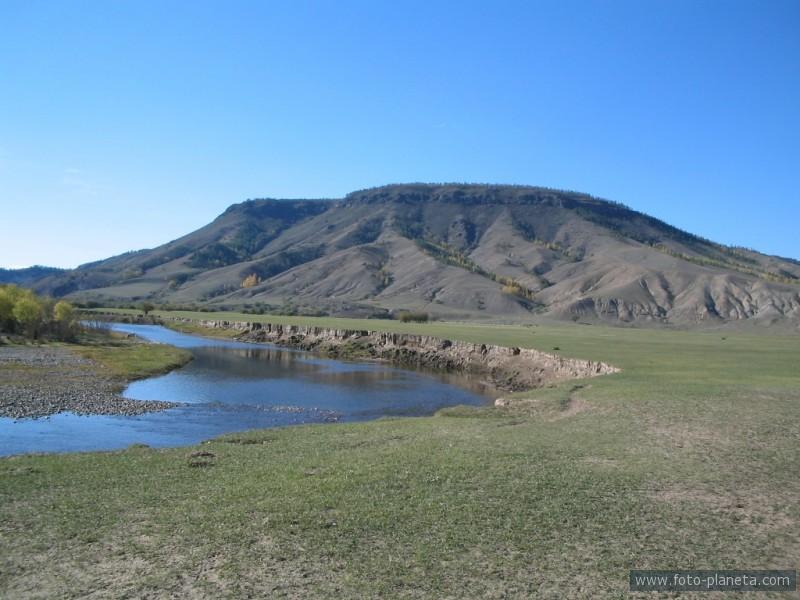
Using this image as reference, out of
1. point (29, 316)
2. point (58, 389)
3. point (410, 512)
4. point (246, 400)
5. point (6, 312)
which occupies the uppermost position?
point (6, 312)

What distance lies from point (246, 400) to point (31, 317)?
4828 cm

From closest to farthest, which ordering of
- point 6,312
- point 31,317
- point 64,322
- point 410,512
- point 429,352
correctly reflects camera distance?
point 410,512
point 31,317
point 429,352
point 6,312
point 64,322

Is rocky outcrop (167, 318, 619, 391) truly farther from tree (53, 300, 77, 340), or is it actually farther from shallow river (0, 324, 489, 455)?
tree (53, 300, 77, 340)

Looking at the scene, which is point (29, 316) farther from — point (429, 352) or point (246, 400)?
point (429, 352)

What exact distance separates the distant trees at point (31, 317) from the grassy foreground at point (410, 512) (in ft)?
213

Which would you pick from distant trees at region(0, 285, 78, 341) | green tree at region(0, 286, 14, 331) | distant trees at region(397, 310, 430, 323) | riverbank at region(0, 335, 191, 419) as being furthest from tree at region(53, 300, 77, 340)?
distant trees at region(397, 310, 430, 323)

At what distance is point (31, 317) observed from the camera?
249ft

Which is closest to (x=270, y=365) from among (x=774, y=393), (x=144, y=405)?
(x=144, y=405)

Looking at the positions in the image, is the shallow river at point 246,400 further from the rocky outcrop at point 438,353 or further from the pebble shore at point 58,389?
the rocky outcrop at point 438,353

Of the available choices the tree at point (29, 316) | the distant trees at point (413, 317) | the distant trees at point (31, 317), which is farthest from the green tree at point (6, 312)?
the distant trees at point (413, 317)

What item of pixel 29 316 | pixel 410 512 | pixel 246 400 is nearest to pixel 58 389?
pixel 246 400

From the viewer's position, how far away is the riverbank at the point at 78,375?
117 ft

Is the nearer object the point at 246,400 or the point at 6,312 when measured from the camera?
the point at 246,400

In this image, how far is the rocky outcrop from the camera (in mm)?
53344
